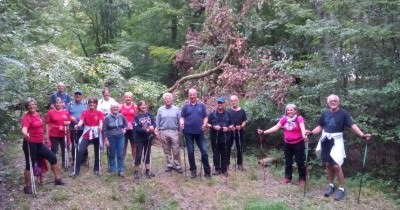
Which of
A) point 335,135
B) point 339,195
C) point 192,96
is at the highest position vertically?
point 192,96

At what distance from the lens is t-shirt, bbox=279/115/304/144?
934 cm

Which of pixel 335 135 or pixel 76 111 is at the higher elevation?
pixel 76 111

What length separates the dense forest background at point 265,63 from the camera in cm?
1002

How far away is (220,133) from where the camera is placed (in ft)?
32.6

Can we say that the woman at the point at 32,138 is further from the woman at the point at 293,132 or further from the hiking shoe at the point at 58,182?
the woman at the point at 293,132

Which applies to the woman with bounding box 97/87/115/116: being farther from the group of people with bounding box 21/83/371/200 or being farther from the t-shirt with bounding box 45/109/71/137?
the t-shirt with bounding box 45/109/71/137

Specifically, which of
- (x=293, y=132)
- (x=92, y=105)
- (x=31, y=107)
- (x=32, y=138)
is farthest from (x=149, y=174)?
(x=293, y=132)

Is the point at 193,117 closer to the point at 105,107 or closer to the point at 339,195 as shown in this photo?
the point at 105,107

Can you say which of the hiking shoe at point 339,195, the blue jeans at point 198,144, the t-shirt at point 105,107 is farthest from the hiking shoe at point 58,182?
the hiking shoe at point 339,195

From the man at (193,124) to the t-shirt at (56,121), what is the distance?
7.57 ft

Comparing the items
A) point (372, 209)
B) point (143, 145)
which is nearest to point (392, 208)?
point (372, 209)

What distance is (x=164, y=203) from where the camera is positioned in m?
8.59

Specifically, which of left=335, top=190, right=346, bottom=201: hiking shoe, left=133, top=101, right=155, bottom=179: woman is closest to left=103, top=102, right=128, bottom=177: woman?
left=133, top=101, right=155, bottom=179: woman

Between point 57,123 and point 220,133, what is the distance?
10.7 ft
